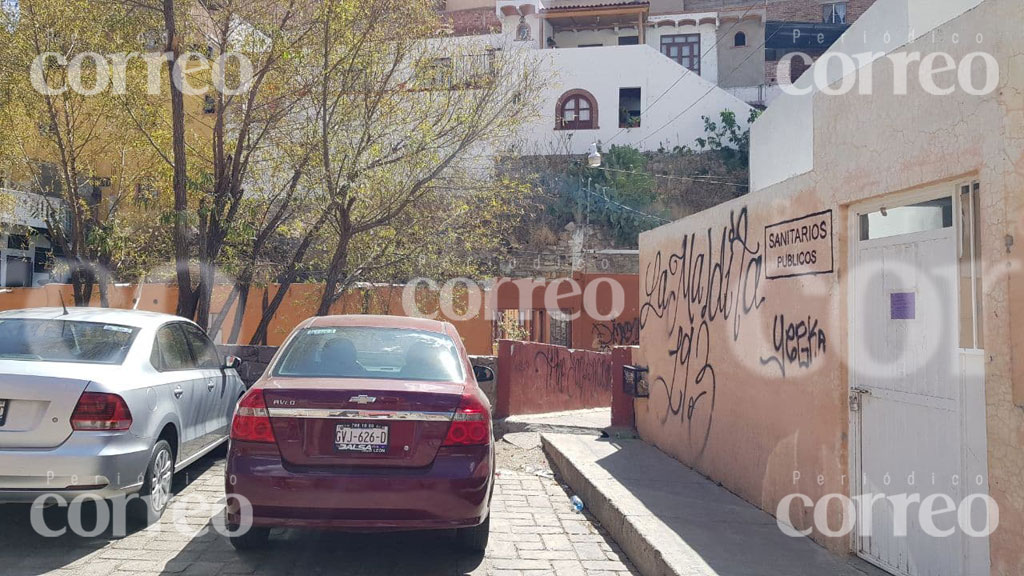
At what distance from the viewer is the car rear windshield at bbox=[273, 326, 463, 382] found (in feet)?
17.8

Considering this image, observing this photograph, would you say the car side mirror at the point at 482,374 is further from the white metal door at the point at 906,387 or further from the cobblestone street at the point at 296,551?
the white metal door at the point at 906,387

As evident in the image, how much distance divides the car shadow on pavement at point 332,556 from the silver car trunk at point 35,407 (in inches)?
44.6

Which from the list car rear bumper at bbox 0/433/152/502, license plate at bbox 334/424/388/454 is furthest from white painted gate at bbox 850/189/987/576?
car rear bumper at bbox 0/433/152/502

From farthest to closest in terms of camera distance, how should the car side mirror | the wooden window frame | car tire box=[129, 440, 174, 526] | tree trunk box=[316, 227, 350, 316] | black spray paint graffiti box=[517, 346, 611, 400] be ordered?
the wooden window frame → black spray paint graffiti box=[517, 346, 611, 400] → tree trunk box=[316, 227, 350, 316] → the car side mirror → car tire box=[129, 440, 174, 526]

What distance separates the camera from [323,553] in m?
5.45

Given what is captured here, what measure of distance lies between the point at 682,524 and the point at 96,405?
4.07 metres

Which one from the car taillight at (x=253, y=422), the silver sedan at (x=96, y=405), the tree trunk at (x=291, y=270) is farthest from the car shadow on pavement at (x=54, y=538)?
the tree trunk at (x=291, y=270)

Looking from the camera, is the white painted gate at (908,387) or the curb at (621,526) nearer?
the white painted gate at (908,387)

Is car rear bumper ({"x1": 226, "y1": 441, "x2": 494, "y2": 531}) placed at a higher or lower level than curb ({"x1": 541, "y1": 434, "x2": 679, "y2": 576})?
higher

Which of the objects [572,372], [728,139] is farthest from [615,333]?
[728,139]

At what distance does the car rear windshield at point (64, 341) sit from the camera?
5730mm

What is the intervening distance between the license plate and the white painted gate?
2.95 m

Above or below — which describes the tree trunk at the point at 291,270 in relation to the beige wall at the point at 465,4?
below

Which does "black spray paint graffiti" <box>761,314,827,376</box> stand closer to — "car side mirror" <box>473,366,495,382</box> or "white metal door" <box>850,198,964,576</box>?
"white metal door" <box>850,198,964,576</box>
